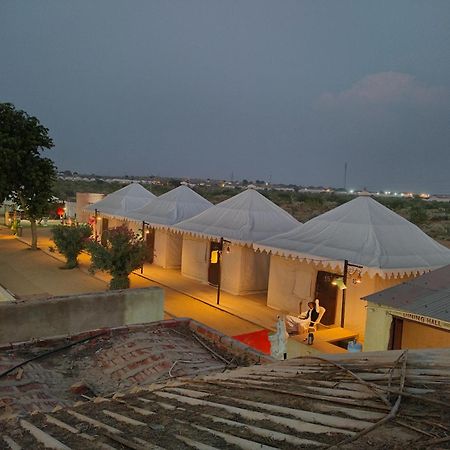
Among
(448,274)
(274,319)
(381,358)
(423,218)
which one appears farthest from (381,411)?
(423,218)

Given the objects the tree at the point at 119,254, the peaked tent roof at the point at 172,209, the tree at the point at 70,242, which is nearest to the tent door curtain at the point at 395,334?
the tree at the point at 119,254

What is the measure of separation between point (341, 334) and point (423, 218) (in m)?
27.8

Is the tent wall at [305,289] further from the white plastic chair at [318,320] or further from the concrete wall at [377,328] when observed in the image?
the concrete wall at [377,328]

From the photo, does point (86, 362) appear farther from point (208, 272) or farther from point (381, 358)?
point (208, 272)

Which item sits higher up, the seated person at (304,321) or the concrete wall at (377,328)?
the concrete wall at (377,328)

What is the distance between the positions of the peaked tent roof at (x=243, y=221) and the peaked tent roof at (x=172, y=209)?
5.10 ft

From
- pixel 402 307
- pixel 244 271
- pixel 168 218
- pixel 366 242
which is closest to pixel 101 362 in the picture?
pixel 402 307

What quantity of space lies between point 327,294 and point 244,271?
326cm

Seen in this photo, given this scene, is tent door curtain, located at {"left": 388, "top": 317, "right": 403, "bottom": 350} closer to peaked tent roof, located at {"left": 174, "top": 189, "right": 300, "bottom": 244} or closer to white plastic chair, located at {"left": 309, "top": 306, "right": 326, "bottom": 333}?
white plastic chair, located at {"left": 309, "top": 306, "right": 326, "bottom": 333}

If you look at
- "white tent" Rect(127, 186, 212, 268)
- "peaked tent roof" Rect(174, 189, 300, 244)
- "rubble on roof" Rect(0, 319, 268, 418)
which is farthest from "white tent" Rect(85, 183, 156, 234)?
"rubble on roof" Rect(0, 319, 268, 418)

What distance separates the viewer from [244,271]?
1449 cm

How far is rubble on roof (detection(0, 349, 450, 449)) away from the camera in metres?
2.45

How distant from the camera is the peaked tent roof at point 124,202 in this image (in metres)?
21.5

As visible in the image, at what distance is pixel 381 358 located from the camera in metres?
3.99
